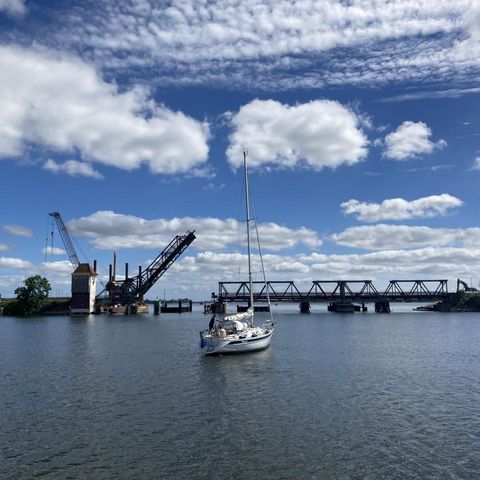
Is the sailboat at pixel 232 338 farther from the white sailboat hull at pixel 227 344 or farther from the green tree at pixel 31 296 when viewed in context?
the green tree at pixel 31 296

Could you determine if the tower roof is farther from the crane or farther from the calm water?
the calm water

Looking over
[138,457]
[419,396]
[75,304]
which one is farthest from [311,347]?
[75,304]

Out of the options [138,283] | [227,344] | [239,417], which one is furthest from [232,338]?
[138,283]

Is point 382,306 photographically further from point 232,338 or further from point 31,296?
point 232,338

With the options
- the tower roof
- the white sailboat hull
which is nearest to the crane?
the tower roof

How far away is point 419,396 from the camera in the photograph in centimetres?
2502

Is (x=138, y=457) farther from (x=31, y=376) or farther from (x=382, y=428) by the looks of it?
(x=31, y=376)

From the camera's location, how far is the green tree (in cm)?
12769

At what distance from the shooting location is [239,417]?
68.5ft

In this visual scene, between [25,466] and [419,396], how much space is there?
18.5m

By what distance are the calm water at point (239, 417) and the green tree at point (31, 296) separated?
95.4m

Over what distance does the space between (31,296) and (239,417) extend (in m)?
120

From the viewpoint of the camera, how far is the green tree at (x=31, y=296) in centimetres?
12769

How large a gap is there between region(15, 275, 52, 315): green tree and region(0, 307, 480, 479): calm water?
95.4 meters
